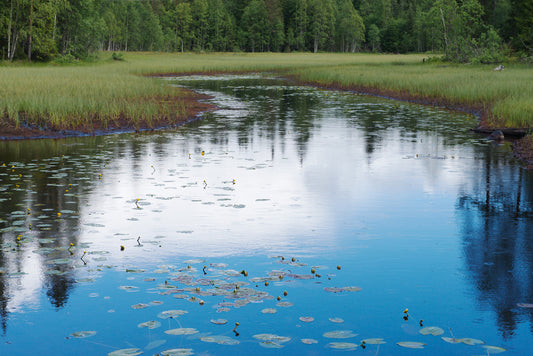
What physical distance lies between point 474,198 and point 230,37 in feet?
477

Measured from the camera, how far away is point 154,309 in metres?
7.39

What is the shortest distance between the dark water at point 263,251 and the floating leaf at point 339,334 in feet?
0.11

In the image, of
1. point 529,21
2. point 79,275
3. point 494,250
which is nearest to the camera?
point 79,275

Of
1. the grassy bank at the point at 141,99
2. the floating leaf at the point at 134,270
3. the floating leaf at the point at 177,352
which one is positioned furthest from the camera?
the grassy bank at the point at 141,99

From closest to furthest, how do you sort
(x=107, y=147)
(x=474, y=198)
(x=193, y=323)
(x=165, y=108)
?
(x=193, y=323) < (x=474, y=198) < (x=107, y=147) < (x=165, y=108)

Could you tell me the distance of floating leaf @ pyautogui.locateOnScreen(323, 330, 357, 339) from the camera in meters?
6.78

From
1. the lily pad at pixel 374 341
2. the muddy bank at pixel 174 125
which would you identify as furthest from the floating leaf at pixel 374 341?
the muddy bank at pixel 174 125

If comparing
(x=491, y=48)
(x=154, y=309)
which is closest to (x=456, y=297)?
(x=154, y=309)

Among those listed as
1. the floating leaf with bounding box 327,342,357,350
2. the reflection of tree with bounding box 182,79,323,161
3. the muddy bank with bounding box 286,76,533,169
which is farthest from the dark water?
the reflection of tree with bounding box 182,79,323,161

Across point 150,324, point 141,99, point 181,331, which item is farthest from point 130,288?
point 141,99

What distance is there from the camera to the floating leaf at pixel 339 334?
6.78m

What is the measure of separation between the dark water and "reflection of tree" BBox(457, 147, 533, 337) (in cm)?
4

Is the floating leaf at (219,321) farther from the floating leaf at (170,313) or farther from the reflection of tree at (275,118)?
the reflection of tree at (275,118)

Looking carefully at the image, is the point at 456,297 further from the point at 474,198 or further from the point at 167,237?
the point at 474,198
